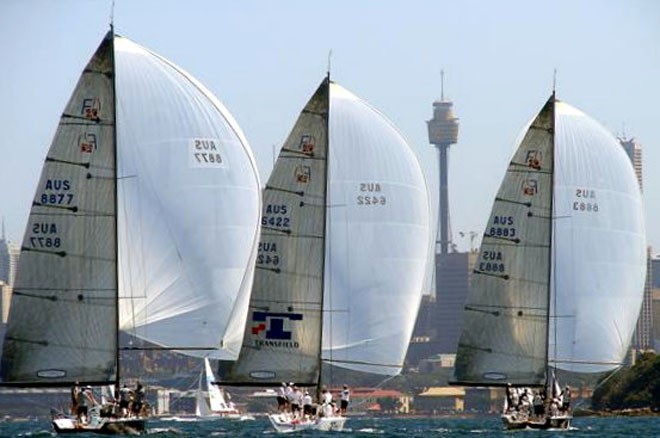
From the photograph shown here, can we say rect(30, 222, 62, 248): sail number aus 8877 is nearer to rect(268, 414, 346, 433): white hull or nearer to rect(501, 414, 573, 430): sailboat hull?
rect(268, 414, 346, 433): white hull

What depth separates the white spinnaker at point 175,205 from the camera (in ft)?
204

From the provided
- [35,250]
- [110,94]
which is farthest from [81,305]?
[110,94]

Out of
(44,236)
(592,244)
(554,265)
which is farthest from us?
(554,265)

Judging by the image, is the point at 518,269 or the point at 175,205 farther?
the point at 518,269

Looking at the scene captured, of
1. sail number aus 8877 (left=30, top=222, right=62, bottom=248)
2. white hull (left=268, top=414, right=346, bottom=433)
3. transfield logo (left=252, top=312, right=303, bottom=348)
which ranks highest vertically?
sail number aus 8877 (left=30, top=222, right=62, bottom=248)

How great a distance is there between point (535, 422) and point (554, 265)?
4.83m

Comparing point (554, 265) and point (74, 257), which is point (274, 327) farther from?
point (74, 257)

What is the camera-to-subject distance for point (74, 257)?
6112 cm

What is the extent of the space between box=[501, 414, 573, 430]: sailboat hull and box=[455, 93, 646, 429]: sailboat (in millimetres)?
42

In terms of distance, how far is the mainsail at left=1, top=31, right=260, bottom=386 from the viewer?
6103cm

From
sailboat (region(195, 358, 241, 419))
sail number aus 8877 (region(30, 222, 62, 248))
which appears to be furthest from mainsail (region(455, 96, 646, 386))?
sailboat (region(195, 358, 241, 419))

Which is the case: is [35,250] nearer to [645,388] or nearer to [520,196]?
[520,196]

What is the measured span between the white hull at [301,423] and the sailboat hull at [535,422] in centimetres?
529

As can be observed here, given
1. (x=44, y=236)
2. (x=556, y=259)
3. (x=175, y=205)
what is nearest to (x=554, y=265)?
(x=556, y=259)
